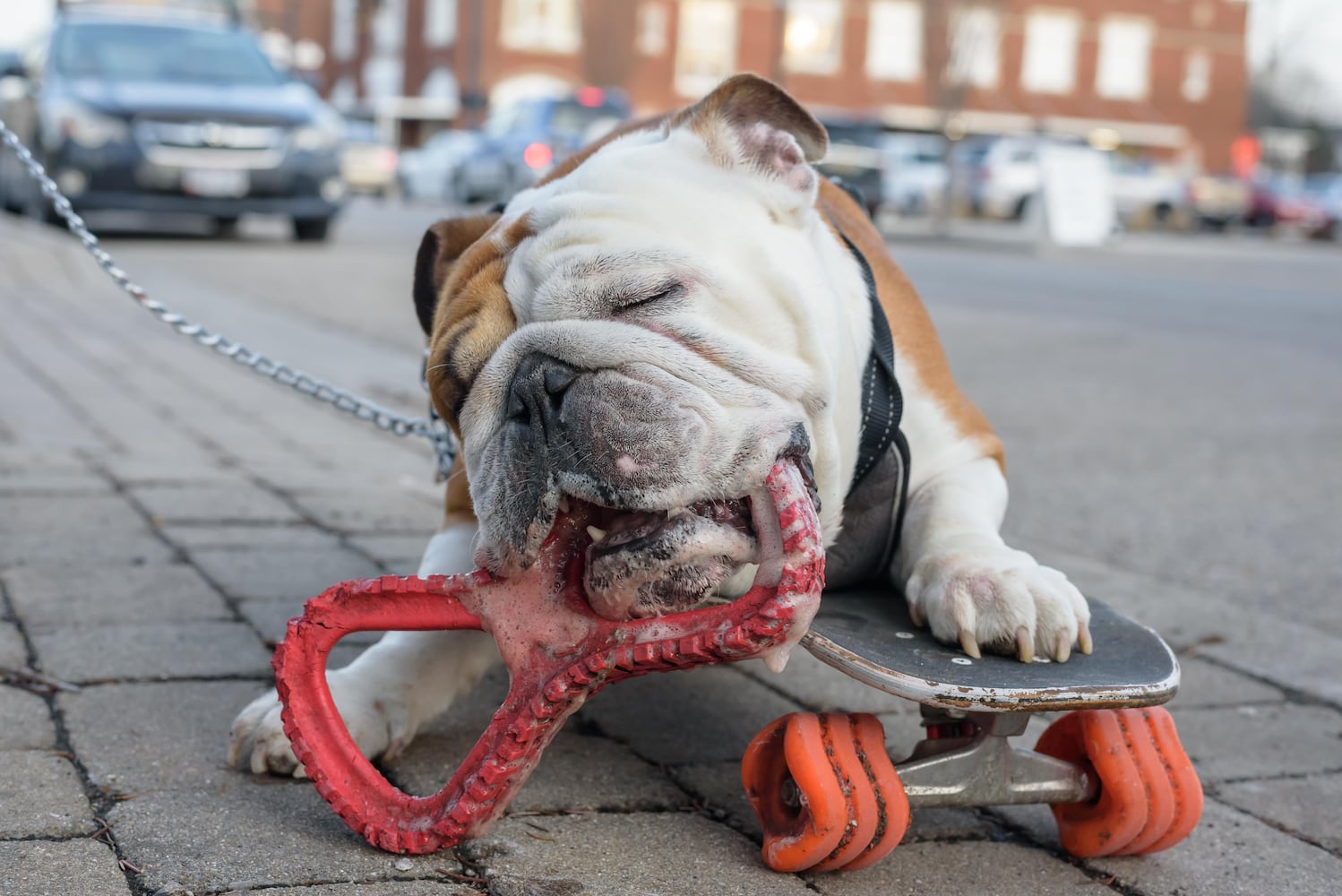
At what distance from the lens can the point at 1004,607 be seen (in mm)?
2006

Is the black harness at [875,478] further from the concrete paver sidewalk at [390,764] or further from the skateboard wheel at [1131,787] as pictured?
the skateboard wheel at [1131,787]

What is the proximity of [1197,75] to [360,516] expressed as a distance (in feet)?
150

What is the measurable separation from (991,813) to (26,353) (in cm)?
509

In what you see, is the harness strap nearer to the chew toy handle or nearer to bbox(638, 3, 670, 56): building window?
the chew toy handle

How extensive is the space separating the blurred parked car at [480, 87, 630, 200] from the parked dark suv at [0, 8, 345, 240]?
888 cm

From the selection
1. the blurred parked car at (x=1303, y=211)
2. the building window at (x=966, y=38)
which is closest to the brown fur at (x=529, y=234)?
the building window at (x=966, y=38)

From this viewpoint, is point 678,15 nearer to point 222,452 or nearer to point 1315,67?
point 1315,67

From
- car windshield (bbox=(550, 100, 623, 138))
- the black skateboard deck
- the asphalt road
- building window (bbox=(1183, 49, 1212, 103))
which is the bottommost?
the asphalt road

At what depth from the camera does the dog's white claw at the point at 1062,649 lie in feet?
6.49

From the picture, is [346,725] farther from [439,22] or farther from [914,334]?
[439,22]

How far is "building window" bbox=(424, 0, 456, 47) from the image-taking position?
39344 millimetres

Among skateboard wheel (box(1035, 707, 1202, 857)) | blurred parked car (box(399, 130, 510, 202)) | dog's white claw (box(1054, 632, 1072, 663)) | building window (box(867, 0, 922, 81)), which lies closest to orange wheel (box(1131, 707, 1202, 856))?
skateboard wheel (box(1035, 707, 1202, 857))

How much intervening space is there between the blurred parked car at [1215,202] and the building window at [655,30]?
15.9m

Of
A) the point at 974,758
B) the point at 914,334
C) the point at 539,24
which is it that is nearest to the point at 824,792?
the point at 974,758
